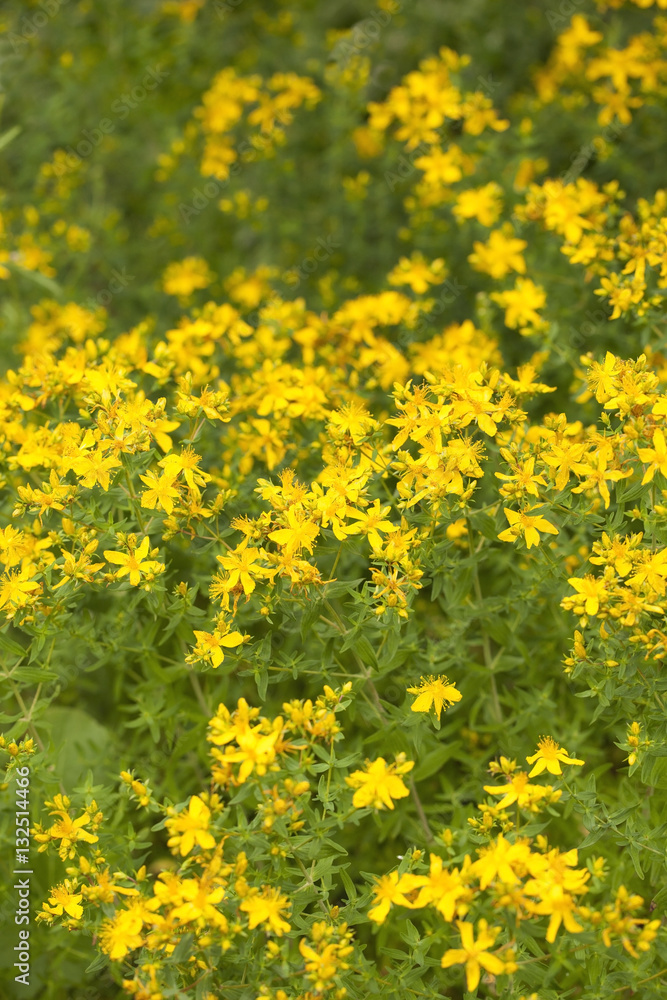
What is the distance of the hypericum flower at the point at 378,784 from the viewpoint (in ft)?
7.67

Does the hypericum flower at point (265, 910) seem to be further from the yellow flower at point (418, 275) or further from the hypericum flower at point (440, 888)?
the yellow flower at point (418, 275)

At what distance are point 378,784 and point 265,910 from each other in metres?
0.42

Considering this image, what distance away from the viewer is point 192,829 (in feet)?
7.55

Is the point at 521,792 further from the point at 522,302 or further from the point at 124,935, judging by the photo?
the point at 522,302

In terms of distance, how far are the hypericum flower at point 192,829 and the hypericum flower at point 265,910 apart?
0.16 meters

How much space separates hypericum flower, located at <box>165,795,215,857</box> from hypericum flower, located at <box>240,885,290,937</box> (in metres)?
0.16

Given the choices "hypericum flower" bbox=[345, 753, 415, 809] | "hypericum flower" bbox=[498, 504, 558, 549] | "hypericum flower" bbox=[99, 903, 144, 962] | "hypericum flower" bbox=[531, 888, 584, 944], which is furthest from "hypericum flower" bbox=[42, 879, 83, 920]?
"hypericum flower" bbox=[498, 504, 558, 549]

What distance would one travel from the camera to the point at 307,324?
4059mm

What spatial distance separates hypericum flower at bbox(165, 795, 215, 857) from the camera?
7.43ft

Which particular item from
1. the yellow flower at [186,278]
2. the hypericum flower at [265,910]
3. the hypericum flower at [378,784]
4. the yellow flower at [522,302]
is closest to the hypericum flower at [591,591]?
the hypericum flower at [378,784]

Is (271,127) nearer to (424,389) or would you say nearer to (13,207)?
(13,207)

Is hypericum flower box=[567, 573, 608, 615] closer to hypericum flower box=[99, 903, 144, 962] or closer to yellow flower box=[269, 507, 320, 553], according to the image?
yellow flower box=[269, 507, 320, 553]

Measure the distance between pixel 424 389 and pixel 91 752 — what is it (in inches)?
77.0

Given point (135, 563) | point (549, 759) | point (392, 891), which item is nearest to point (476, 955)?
point (392, 891)
